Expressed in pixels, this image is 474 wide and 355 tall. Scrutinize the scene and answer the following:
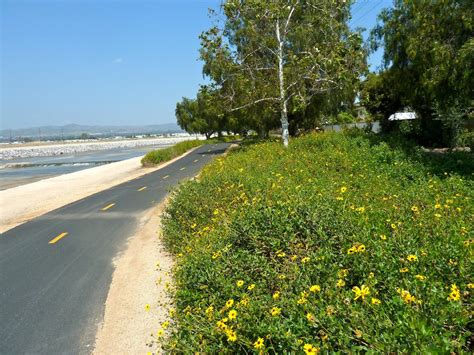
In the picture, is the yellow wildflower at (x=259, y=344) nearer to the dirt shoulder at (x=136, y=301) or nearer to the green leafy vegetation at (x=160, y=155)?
the dirt shoulder at (x=136, y=301)

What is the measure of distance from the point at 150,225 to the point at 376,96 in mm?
22945

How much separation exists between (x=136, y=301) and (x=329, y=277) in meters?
3.59

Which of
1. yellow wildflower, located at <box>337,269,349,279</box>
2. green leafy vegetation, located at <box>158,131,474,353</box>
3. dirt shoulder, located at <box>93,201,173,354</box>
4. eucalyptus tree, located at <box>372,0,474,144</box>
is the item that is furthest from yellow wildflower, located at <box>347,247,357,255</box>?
eucalyptus tree, located at <box>372,0,474,144</box>

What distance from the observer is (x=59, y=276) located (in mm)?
7449

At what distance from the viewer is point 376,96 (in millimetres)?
28500

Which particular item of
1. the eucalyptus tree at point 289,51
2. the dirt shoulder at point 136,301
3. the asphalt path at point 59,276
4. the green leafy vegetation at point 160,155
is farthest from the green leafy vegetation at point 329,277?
the green leafy vegetation at point 160,155

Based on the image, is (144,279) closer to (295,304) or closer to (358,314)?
(295,304)

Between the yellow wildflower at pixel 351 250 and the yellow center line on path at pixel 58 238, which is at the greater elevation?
the yellow wildflower at pixel 351 250

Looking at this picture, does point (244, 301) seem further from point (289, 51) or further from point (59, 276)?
point (289, 51)

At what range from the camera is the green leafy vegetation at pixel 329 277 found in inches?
110

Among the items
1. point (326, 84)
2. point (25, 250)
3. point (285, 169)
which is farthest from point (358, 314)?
point (326, 84)

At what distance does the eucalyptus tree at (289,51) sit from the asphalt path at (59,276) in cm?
1078

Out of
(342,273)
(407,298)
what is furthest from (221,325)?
(407,298)

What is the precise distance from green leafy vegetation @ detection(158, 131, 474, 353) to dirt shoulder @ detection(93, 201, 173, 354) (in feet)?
1.49
